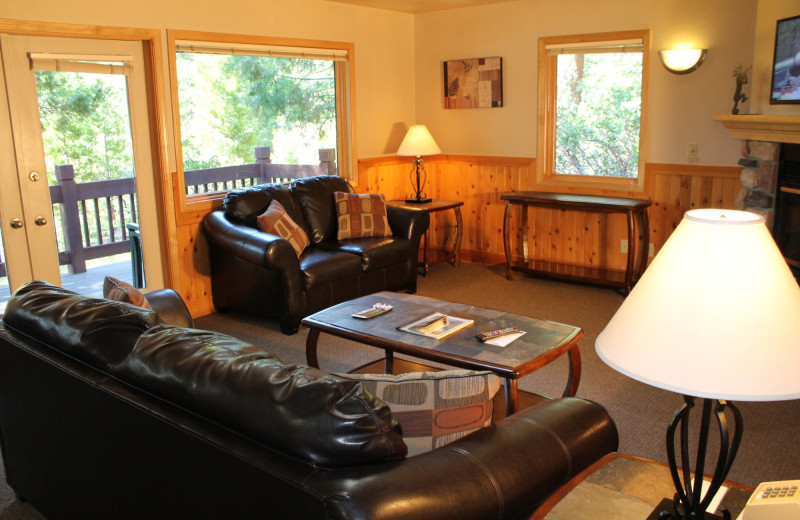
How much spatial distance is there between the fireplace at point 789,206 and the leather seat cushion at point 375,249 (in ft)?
8.30

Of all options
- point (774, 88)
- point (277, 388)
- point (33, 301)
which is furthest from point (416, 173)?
point (277, 388)

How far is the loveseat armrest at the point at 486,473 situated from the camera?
4.46 ft

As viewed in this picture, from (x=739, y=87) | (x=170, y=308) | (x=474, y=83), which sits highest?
(x=474, y=83)

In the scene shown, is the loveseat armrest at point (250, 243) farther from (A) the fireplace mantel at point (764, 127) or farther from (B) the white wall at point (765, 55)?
(B) the white wall at point (765, 55)

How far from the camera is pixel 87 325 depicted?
203cm

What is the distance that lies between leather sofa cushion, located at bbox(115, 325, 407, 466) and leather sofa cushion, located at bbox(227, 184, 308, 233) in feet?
10.5

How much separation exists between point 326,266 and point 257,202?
0.76 m

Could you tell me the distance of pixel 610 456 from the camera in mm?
1877

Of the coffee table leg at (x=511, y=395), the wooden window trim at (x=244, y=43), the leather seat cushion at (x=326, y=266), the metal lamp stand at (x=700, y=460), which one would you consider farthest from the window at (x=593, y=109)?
the metal lamp stand at (x=700, y=460)

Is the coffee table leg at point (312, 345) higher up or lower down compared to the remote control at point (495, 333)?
lower down

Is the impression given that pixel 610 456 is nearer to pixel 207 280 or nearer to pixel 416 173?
pixel 207 280

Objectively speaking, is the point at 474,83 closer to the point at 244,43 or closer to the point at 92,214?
the point at 244,43

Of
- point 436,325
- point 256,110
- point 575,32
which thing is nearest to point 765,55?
point 575,32

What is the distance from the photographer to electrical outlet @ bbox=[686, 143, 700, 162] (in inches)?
205
